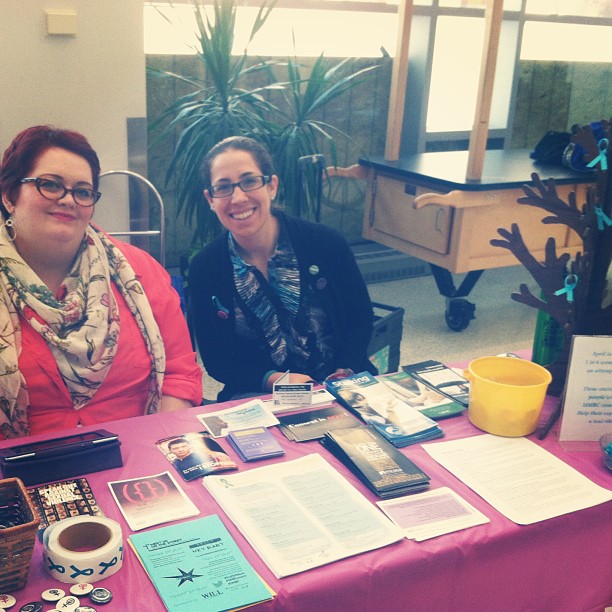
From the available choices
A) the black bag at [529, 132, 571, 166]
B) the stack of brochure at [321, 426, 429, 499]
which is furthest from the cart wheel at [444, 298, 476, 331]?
the stack of brochure at [321, 426, 429, 499]

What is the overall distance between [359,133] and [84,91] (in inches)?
82.1

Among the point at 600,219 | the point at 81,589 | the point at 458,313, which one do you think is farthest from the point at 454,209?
the point at 81,589

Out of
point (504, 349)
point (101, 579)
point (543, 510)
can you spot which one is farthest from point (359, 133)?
point (101, 579)

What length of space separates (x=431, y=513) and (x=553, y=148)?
3.03m

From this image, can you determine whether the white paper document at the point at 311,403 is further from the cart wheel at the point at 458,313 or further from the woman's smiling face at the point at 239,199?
the cart wheel at the point at 458,313

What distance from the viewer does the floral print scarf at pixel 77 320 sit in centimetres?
165

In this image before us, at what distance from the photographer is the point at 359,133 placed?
448cm

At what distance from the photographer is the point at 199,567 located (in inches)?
42.1

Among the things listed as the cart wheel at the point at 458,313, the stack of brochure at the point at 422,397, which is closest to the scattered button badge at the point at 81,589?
the stack of brochure at the point at 422,397

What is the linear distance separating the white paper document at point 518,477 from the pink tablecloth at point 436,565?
0.02 m

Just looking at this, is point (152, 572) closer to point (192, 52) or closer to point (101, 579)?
point (101, 579)

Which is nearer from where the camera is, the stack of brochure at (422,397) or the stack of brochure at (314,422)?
the stack of brochure at (314,422)

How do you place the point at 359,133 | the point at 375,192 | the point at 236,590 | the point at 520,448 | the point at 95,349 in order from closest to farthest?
the point at 236,590, the point at 520,448, the point at 95,349, the point at 375,192, the point at 359,133

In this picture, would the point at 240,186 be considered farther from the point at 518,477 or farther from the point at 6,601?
the point at 6,601
